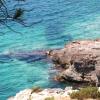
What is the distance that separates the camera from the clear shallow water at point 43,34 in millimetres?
32406

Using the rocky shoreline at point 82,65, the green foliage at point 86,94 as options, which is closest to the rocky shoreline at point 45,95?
the green foliage at point 86,94

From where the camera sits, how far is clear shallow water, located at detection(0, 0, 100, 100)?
32406mm

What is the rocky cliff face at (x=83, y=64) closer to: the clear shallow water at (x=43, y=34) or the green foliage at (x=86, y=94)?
the clear shallow water at (x=43, y=34)

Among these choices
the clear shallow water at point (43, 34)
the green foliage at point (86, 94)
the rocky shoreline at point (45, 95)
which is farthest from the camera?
the clear shallow water at point (43, 34)

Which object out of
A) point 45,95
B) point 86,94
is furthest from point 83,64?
point 86,94

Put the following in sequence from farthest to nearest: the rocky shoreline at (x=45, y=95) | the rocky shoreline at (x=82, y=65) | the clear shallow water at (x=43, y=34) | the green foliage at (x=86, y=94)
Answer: the clear shallow water at (x=43, y=34), the rocky shoreline at (x=82, y=65), the rocky shoreline at (x=45, y=95), the green foliage at (x=86, y=94)

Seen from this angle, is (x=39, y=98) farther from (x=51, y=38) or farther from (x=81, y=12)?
(x=81, y=12)

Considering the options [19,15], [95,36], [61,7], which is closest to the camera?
[19,15]

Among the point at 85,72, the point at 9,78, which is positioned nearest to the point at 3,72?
the point at 9,78

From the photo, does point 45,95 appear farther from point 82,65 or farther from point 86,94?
point 82,65

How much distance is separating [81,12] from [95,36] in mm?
9826

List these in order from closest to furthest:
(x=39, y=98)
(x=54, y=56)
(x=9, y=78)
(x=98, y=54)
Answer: (x=39, y=98)
(x=98, y=54)
(x=9, y=78)
(x=54, y=56)

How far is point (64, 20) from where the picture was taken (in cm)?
4894

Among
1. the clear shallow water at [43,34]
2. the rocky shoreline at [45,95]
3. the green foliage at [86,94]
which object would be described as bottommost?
the clear shallow water at [43,34]
